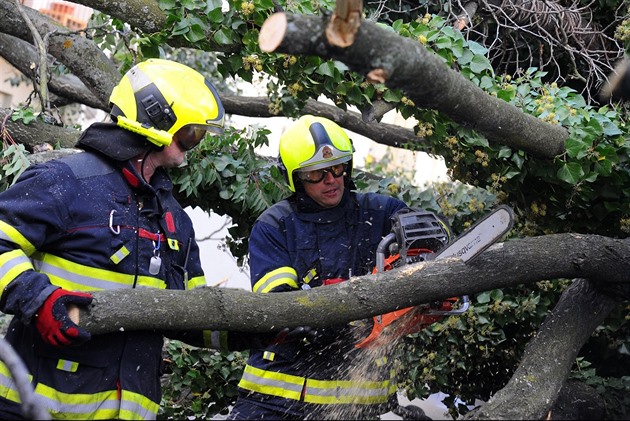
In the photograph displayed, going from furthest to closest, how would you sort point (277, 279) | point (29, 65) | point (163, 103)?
1. point (29, 65)
2. point (277, 279)
3. point (163, 103)

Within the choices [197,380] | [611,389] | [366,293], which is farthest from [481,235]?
[197,380]

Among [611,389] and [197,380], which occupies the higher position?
[611,389]

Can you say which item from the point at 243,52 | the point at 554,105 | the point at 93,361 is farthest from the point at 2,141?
the point at 554,105

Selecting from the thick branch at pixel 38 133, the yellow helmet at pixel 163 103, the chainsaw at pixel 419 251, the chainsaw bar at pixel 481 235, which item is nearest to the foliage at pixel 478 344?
the chainsaw at pixel 419 251

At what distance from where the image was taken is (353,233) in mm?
4293

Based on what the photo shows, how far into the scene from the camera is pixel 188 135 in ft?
11.8

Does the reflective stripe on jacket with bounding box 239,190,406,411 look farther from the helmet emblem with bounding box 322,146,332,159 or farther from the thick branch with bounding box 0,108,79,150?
the thick branch with bounding box 0,108,79,150

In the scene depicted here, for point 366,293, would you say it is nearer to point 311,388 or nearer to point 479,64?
point 311,388

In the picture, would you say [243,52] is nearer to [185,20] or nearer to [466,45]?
[185,20]

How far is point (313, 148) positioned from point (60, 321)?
5.61 feet

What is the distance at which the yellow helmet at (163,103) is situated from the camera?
11.4ft

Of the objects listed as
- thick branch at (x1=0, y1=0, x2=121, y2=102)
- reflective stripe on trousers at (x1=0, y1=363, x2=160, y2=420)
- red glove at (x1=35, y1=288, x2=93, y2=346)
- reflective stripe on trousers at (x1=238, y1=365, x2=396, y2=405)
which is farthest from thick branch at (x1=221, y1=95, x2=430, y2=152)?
red glove at (x1=35, y1=288, x2=93, y2=346)

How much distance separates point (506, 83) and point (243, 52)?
146 cm

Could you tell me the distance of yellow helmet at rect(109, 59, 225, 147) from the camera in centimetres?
349
